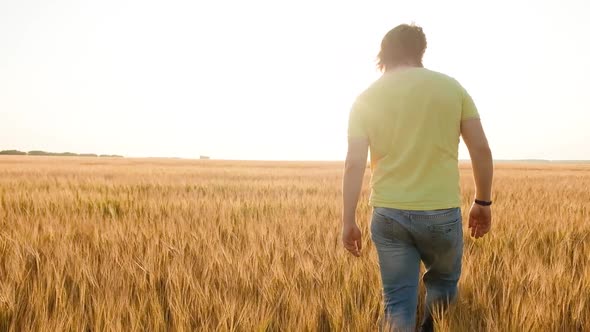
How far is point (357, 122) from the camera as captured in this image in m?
1.86

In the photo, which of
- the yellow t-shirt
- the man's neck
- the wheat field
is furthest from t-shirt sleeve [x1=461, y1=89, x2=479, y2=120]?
the wheat field

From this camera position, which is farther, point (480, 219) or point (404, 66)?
point (480, 219)

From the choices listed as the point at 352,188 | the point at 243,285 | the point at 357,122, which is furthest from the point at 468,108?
the point at 243,285

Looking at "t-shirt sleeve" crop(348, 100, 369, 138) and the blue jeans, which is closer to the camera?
the blue jeans

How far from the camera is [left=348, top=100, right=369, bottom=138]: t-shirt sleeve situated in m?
1.85

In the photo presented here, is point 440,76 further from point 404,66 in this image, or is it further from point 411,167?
point 411,167

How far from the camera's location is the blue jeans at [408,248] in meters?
1.71

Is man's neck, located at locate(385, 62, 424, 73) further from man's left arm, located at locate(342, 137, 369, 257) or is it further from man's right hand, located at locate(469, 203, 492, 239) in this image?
man's right hand, located at locate(469, 203, 492, 239)

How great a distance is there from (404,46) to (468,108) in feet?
1.27

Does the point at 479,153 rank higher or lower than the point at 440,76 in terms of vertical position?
lower

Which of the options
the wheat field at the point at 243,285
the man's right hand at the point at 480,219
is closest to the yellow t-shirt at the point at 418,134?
the man's right hand at the point at 480,219

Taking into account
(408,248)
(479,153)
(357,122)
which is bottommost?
(408,248)

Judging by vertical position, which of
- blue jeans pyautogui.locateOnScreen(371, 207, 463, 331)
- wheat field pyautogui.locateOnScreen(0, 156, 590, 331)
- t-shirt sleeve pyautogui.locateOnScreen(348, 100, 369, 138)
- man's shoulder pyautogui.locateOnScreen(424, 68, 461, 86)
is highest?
man's shoulder pyautogui.locateOnScreen(424, 68, 461, 86)

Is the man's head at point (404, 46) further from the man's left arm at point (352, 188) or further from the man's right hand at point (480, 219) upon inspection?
the man's right hand at point (480, 219)
